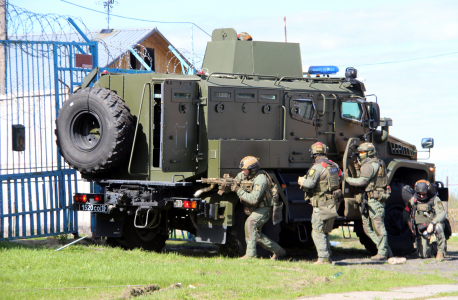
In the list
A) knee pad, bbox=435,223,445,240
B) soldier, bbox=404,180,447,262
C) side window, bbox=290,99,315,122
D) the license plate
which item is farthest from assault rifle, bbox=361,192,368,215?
the license plate

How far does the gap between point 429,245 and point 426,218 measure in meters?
0.52

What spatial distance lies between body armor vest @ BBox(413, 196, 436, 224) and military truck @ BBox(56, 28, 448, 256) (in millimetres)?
622

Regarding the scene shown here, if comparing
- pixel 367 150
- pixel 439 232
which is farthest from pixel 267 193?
pixel 439 232

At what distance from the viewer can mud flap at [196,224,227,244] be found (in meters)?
9.80

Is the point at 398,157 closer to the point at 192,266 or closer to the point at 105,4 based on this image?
the point at 192,266

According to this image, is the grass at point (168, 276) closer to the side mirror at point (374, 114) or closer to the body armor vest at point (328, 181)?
the body armor vest at point (328, 181)

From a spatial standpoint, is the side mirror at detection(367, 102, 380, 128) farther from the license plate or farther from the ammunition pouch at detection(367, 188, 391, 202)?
the license plate

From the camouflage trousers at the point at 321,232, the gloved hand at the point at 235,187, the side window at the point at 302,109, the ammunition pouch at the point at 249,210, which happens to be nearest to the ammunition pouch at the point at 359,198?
the camouflage trousers at the point at 321,232

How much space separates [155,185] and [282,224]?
8.06 feet

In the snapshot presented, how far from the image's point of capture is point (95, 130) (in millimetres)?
10242

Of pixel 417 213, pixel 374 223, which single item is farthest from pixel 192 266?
pixel 417 213

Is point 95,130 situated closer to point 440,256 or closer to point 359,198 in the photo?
point 359,198

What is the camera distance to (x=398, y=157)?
41.2 feet

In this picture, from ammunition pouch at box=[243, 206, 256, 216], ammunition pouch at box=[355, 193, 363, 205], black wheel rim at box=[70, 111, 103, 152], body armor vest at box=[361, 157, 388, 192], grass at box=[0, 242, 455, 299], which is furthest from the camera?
ammunition pouch at box=[355, 193, 363, 205]
